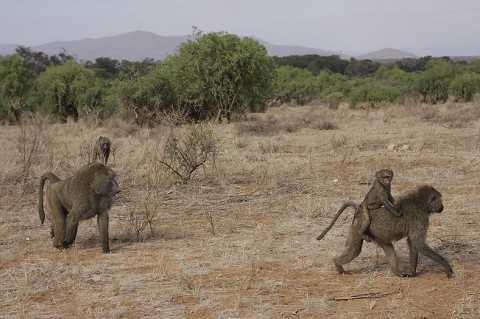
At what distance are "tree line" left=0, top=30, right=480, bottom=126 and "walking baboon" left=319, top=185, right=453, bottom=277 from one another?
1067 centimetres

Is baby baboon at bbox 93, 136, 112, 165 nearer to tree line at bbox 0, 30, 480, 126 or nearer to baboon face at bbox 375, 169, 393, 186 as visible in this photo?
tree line at bbox 0, 30, 480, 126

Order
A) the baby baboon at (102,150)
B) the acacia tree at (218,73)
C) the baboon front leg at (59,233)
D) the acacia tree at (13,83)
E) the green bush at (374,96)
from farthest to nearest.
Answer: the green bush at (374,96), the acacia tree at (13,83), the acacia tree at (218,73), the baby baboon at (102,150), the baboon front leg at (59,233)

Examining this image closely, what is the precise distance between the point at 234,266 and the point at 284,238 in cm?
127

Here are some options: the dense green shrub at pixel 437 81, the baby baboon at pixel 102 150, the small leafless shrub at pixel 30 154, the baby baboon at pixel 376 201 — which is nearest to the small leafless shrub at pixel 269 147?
the small leafless shrub at pixel 30 154

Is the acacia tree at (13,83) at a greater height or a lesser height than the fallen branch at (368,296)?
greater

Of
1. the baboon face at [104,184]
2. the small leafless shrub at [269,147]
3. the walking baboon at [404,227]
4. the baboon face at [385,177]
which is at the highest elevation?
the baboon face at [385,177]

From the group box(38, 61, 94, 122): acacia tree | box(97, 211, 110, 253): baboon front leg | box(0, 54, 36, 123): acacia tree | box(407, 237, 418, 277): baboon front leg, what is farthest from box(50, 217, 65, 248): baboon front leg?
box(0, 54, 36, 123): acacia tree

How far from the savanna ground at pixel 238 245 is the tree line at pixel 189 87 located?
530cm

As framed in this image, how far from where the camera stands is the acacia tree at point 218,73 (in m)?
24.0

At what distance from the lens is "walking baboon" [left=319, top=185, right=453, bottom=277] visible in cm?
602

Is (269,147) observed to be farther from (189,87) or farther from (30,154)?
(189,87)

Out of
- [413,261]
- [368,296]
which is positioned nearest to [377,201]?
[413,261]

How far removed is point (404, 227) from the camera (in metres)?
6.03

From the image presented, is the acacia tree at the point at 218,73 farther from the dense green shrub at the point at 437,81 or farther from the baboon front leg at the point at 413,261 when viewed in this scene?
the baboon front leg at the point at 413,261
